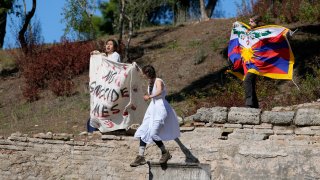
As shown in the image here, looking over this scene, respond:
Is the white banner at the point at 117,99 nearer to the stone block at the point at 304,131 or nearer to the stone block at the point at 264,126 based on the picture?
the stone block at the point at 264,126

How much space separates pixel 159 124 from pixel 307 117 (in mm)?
2010

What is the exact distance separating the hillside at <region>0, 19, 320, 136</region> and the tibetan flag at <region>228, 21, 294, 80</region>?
4.33ft

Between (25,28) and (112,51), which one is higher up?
(25,28)

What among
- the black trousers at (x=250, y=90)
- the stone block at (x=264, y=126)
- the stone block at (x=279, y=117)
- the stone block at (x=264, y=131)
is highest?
the black trousers at (x=250, y=90)

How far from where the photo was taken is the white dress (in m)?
8.69

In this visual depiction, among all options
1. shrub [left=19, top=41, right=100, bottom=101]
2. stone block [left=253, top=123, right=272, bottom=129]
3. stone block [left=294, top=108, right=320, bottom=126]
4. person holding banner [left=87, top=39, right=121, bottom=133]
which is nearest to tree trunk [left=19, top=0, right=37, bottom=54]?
shrub [left=19, top=41, right=100, bottom=101]

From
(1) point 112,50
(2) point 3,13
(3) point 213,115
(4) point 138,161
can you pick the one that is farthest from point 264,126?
(2) point 3,13

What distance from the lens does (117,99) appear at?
32.4ft

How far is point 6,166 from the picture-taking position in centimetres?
1009

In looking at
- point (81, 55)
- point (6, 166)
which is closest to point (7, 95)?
point (81, 55)

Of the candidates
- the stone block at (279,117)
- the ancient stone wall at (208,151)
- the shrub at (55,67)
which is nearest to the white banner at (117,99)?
the ancient stone wall at (208,151)

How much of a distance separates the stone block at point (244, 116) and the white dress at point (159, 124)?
0.86 meters

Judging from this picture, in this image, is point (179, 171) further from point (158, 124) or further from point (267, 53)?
point (267, 53)

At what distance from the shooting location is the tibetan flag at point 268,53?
Answer: 32.5ft
